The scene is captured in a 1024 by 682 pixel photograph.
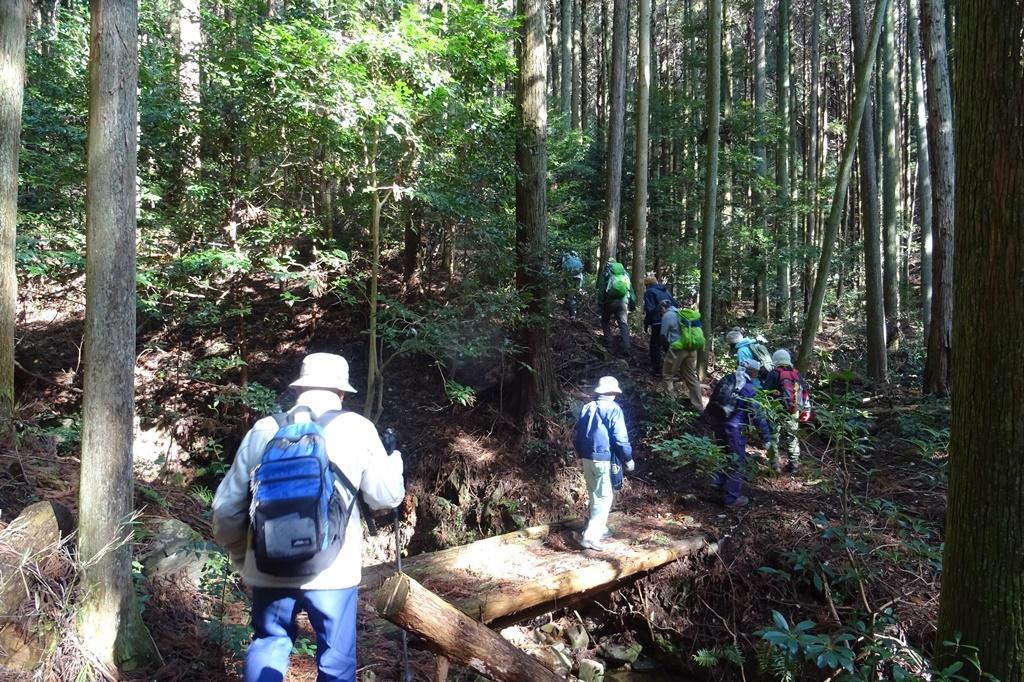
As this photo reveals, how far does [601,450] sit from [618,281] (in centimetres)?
545

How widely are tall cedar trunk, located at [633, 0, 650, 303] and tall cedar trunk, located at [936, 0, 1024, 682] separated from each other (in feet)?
29.9

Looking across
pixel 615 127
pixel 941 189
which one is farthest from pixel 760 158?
pixel 941 189

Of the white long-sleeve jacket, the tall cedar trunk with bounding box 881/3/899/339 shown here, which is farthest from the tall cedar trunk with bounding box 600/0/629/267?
the white long-sleeve jacket

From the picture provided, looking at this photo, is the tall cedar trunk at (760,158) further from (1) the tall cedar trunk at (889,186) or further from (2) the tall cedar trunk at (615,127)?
(2) the tall cedar trunk at (615,127)

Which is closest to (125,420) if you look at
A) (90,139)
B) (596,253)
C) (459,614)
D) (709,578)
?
(90,139)

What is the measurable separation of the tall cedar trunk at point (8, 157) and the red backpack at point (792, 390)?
8328mm

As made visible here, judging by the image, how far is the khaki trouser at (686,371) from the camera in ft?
34.4

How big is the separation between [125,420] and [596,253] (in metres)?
17.5

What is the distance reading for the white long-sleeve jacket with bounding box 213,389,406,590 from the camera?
297cm

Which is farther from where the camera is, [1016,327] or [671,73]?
[671,73]

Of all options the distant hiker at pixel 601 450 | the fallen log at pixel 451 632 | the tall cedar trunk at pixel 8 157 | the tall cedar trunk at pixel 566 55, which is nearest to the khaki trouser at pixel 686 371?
the distant hiker at pixel 601 450

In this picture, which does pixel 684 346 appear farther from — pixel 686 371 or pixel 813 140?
pixel 813 140

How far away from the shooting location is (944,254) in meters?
10.1

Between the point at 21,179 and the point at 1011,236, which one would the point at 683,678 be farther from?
the point at 21,179
